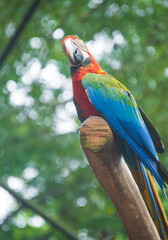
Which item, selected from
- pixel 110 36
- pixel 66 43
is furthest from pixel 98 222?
pixel 110 36

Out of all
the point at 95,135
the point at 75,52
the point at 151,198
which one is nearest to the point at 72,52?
the point at 75,52

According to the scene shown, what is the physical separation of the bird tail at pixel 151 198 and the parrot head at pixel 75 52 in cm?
62

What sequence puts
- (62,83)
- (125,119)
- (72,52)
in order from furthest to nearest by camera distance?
(62,83)
(72,52)
(125,119)

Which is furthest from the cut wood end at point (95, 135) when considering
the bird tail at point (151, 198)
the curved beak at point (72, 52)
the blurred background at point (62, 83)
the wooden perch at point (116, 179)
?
the blurred background at point (62, 83)

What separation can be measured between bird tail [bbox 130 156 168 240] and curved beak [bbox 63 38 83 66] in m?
0.63

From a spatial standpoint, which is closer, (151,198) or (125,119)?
(151,198)

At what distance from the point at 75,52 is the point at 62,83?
1621 mm

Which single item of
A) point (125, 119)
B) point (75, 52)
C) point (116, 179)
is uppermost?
point (75, 52)

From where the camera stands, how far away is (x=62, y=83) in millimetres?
3254

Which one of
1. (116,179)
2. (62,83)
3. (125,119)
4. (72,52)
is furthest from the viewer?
(62,83)

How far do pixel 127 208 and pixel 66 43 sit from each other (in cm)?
88

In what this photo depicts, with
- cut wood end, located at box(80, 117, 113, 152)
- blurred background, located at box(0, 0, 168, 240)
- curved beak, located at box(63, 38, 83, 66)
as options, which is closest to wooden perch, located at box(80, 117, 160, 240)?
cut wood end, located at box(80, 117, 113, 152)

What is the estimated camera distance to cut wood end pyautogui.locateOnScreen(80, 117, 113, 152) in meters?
1.31

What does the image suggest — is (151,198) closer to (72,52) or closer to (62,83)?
(72,52)
